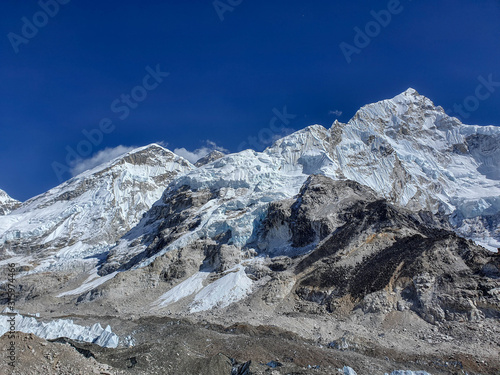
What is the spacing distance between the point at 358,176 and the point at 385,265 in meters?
88.0

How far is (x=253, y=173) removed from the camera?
377ft

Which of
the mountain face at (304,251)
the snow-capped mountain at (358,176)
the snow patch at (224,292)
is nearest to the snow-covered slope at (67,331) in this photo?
the mountain face at (304,251)

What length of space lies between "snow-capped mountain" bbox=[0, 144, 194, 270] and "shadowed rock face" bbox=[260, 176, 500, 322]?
228 ft

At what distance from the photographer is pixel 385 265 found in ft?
167

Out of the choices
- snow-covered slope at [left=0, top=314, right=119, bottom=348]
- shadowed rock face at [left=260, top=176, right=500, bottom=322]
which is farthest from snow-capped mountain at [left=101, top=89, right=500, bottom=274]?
snow-covered slope at [left=0, top=314, right=119, bottom=348]

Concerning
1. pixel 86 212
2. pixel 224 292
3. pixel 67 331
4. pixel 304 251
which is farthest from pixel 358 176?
pixel 67 331

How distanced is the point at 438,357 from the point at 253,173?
3281 inches

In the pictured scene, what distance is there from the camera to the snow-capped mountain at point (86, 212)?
138 metres

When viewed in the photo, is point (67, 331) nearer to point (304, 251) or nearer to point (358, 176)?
point (304, 251)

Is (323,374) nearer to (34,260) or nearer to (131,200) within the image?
(34,260)

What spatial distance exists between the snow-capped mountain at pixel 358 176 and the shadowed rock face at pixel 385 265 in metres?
10.4

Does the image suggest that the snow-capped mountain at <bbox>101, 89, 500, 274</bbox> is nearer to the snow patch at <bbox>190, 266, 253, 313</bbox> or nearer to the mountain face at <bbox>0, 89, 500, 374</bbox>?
the mountain face at <bbox>0, 89, 500, 374</bbox>

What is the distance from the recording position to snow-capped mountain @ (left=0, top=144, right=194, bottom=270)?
13800 cm

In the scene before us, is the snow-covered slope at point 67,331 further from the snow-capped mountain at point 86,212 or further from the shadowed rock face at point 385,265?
the snow-capped mountain at point 86,212
